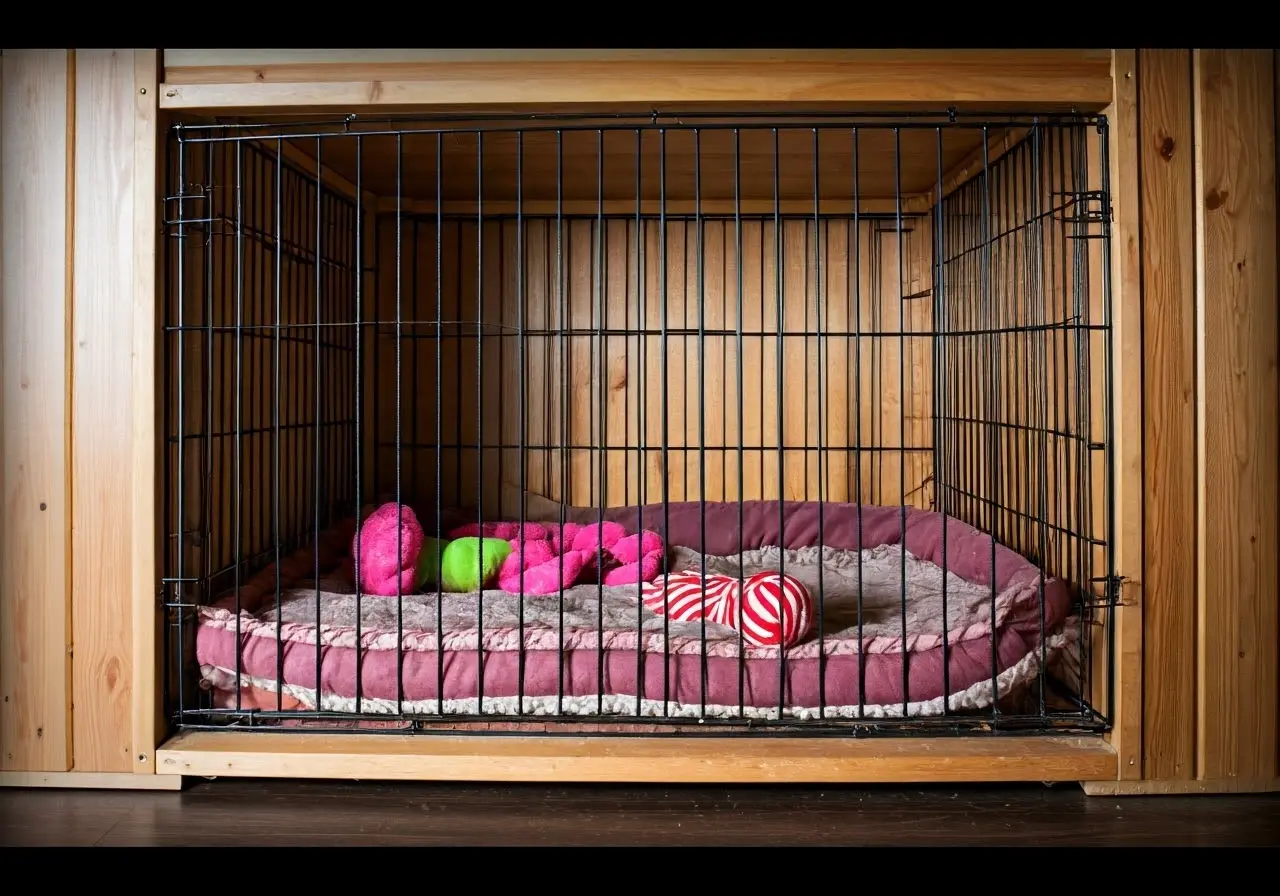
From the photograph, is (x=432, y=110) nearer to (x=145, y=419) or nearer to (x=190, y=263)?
(x=190, y=263)

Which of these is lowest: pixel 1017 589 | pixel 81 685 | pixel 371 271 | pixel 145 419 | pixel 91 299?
pixel 81 685

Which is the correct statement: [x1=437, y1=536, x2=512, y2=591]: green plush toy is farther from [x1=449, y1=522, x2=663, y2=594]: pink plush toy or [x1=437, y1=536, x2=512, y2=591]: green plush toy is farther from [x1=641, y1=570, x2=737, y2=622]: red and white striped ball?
[x1=641, y1=570, x2=737, y2=622]: red and white striped ball

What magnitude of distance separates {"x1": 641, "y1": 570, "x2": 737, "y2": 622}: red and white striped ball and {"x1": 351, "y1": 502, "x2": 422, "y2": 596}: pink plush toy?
2.14 ft

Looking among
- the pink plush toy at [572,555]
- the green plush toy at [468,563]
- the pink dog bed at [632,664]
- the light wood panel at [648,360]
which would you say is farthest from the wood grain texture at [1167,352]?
the light wood panel at [648,360]

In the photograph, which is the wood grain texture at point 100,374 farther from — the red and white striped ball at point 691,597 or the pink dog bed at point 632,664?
the red and white striped ball at point 691,597

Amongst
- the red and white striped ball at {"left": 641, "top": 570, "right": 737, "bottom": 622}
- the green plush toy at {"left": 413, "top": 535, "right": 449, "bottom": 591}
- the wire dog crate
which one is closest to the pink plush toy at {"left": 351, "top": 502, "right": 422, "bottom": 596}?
the wire dog crate

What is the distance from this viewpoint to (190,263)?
7.68ft

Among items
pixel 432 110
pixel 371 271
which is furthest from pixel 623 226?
pixel 432 110

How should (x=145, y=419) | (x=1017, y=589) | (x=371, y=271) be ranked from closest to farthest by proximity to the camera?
(x=145, y=419)
(x=1017, y=589)
(x=371, y=271)

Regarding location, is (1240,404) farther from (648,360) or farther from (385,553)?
(648,360)

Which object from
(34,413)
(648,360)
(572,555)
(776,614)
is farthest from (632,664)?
(648,360)

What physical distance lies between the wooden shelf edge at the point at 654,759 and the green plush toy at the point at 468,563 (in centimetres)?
81

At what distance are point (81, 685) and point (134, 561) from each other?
28cm

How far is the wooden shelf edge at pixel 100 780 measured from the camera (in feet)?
7.22
